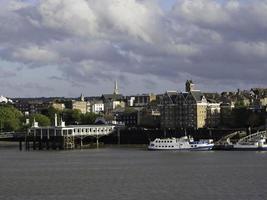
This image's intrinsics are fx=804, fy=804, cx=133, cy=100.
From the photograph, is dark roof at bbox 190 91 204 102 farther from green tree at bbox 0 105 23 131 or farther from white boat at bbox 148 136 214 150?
white boat at bbox 148 136 214 150

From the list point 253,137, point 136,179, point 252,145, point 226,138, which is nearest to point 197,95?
→ point 226,138

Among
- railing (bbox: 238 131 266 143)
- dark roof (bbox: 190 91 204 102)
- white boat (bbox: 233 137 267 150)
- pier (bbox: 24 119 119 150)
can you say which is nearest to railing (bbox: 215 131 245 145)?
railing (bbox: 238 131 266 143)

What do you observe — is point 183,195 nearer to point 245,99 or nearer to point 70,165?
point 70,165

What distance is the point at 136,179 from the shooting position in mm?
64438

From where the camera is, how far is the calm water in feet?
175

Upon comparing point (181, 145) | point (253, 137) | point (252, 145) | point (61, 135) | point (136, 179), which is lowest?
point (136, 179)

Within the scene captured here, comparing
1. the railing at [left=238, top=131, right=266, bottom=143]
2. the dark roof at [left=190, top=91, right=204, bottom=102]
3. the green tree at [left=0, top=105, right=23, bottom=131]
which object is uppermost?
the dark roof at [left=190, top=91, right=204, bottom=102]

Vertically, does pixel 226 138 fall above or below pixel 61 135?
below

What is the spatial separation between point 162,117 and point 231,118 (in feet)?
55.5

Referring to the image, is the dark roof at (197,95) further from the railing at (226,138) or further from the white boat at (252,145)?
the white boat at (252,145)

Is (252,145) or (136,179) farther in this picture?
(252,145)

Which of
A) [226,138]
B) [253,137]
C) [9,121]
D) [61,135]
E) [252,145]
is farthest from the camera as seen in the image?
[9,121]

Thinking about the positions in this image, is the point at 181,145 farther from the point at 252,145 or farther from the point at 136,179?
the point at 136,179

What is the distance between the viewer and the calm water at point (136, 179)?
175 feet
